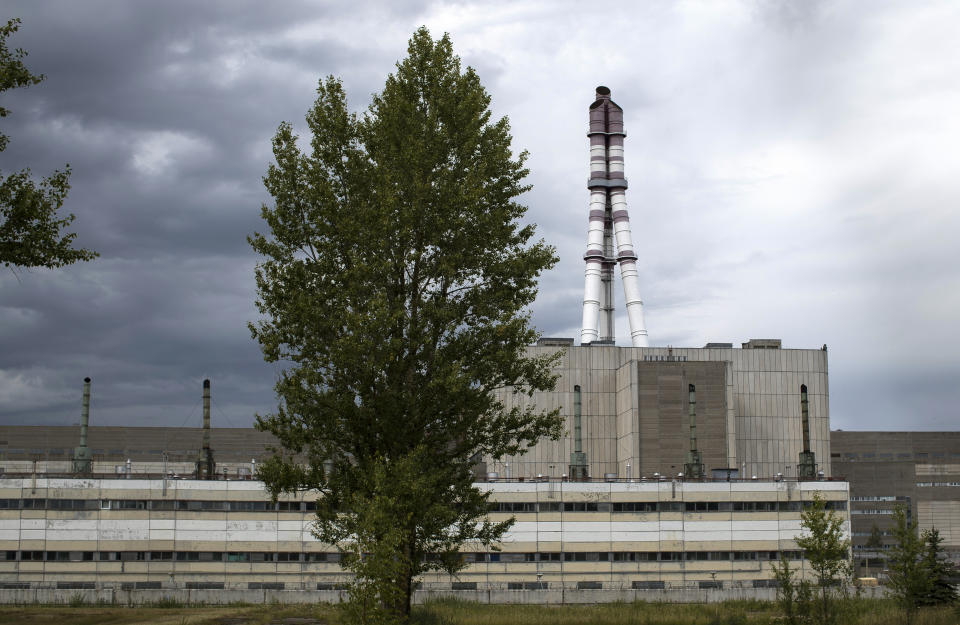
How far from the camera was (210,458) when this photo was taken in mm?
83312

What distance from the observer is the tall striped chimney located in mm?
111750

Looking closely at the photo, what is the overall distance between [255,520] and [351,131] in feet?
162

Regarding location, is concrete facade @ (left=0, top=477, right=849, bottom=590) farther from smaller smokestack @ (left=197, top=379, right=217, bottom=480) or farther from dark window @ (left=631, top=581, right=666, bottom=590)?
smaller smokestack @ (left=197, top=379, right=217, bottom=480)

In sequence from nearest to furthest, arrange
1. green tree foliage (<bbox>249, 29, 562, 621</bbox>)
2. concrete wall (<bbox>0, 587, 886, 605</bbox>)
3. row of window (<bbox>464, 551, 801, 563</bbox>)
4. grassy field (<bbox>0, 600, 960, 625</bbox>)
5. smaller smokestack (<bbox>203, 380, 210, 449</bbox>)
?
green tree foliage (<bbox>249, 29, 562, 621</bbox>) → grassy field (<bbox>0, 600, 960, 625</bbox>) → concrete wall (<bbox>0, 587, 886, 605</bbox>) → row of window (<bbox>464, 551, 801, 563</bbox>) → smaller smokestack (<bbox>203, 380, 210, 449</bbox>)

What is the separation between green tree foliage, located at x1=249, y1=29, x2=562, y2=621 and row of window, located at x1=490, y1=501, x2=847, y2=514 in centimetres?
4435

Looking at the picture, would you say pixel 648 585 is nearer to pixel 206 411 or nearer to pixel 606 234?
pixel 206 411

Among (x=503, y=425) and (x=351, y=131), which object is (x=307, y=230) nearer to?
(x=351, y=131)

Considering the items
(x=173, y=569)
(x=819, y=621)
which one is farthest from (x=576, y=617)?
(x=173, y=569)

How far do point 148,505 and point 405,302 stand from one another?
2037 inches

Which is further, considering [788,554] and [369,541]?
[788,554]

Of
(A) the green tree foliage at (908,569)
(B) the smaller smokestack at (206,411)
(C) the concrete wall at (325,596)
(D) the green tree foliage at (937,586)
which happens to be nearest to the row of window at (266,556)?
(C) the concrete wall at (325,596)

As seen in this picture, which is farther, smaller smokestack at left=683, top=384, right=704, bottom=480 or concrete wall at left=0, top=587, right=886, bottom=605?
smaller smokestack at left=683, top=384, right=704, bottom=480

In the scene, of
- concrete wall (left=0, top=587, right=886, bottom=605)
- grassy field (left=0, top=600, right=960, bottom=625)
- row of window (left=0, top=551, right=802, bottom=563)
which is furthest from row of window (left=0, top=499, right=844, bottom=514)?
grassy field (left=0, top=600, right=960, bottom=625)

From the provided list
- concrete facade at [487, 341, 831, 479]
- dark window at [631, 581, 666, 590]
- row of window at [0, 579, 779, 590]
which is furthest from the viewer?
concrete facade at [487, 341, 831, 479]
